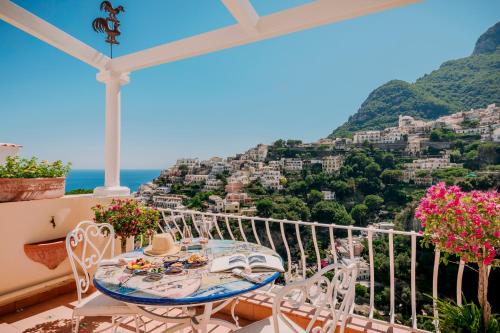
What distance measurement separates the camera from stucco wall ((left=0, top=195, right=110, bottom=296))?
268cm

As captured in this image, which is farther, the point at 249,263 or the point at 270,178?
the point at 270,178

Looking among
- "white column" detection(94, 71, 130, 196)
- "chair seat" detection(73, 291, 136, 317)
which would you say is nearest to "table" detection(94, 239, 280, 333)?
"chair seat" detection(73, 291, 136, 317)

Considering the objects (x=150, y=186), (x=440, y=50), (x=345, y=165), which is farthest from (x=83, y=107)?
(x=440, y=50)

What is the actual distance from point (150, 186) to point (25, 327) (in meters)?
18.0

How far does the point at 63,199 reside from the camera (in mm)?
3186

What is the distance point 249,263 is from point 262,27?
2.06 meters

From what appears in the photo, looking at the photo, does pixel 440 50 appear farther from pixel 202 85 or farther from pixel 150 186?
pixel 150 186

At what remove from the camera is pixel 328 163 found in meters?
22.6

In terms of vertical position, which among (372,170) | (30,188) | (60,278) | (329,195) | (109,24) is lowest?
(329,195)

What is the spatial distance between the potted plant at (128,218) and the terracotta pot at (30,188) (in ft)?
1.97

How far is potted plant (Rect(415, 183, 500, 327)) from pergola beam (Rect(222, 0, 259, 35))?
1935 mm

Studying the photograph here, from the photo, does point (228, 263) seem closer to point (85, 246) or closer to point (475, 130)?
point (85, 246)

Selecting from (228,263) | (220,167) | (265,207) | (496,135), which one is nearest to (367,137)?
(496,135)

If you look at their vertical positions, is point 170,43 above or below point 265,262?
above
